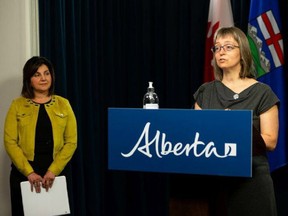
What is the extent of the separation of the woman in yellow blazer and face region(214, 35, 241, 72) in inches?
55.8

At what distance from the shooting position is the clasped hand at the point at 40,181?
2797mm

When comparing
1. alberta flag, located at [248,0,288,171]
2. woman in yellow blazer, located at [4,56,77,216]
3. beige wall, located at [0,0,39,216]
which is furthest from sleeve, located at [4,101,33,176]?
alberta flag, located at [248,0,288,171]

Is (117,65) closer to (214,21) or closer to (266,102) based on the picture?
(214,21)

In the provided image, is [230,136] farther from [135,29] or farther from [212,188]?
[135,29]

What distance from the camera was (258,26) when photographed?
3.15 m

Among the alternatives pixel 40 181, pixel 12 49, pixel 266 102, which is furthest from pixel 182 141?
pixel 12 49

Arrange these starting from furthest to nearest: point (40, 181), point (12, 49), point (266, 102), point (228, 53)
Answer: point (12, 49)
point (40, 181)
point (228, 53)
point (266, 102)

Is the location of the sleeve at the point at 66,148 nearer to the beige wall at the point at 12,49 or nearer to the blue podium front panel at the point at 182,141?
the beige wall at the point at 12,49

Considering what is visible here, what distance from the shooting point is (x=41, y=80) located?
2.93m

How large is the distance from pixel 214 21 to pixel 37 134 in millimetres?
Result: 1498

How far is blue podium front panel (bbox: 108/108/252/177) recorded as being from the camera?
1386 mm

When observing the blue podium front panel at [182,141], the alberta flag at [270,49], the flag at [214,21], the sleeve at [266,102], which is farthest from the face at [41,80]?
the sleeve at [266,102]

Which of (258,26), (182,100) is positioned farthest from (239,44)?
(182,100)

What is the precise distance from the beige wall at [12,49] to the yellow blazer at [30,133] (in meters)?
0.57
